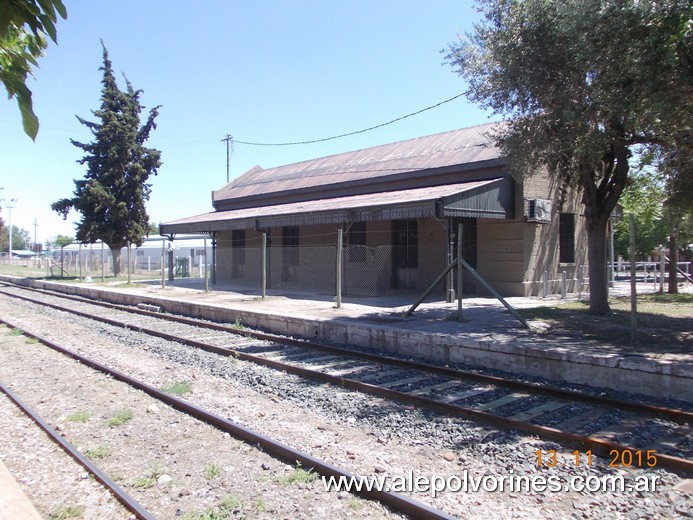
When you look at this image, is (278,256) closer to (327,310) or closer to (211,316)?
(211,316)

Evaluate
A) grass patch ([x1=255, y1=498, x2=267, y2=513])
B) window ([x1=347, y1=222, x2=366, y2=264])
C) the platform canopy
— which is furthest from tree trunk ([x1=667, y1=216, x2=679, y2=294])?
grass patch ([x1=255, y1=498, x2=267, y2=513])

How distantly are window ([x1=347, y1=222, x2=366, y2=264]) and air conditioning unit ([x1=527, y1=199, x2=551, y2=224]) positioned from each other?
5.60 metres

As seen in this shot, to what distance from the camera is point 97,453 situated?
507cm

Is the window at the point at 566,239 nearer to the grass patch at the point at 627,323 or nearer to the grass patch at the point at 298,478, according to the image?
the grass patch at the point at 627,323

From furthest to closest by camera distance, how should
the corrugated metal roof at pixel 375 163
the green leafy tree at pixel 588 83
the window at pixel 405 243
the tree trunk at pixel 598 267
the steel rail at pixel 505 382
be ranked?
the window at pixel 405 243
the corrugated metal roof at pixel 375 163
the tree trunk at pixel 598 267
the green leafy tree at pixel 588 83
the steel rail at pixel 505 382

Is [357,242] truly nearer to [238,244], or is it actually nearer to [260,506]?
[238,244]

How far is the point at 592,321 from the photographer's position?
11.0m

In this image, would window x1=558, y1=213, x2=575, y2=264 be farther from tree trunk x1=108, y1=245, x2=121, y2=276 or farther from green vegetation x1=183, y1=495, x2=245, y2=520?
tree trunk x1=108, y1=245, x2=121, y2=276

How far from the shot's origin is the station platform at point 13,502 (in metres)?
3.72

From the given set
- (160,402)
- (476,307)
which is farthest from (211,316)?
(160,402)

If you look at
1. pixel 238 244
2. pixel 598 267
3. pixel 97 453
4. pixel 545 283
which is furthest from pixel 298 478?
pixel 238 244

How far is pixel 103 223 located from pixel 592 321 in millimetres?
29022

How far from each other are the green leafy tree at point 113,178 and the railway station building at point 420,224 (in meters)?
8.59

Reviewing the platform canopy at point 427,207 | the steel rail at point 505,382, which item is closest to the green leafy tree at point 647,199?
the platform canopy at point 427,207
